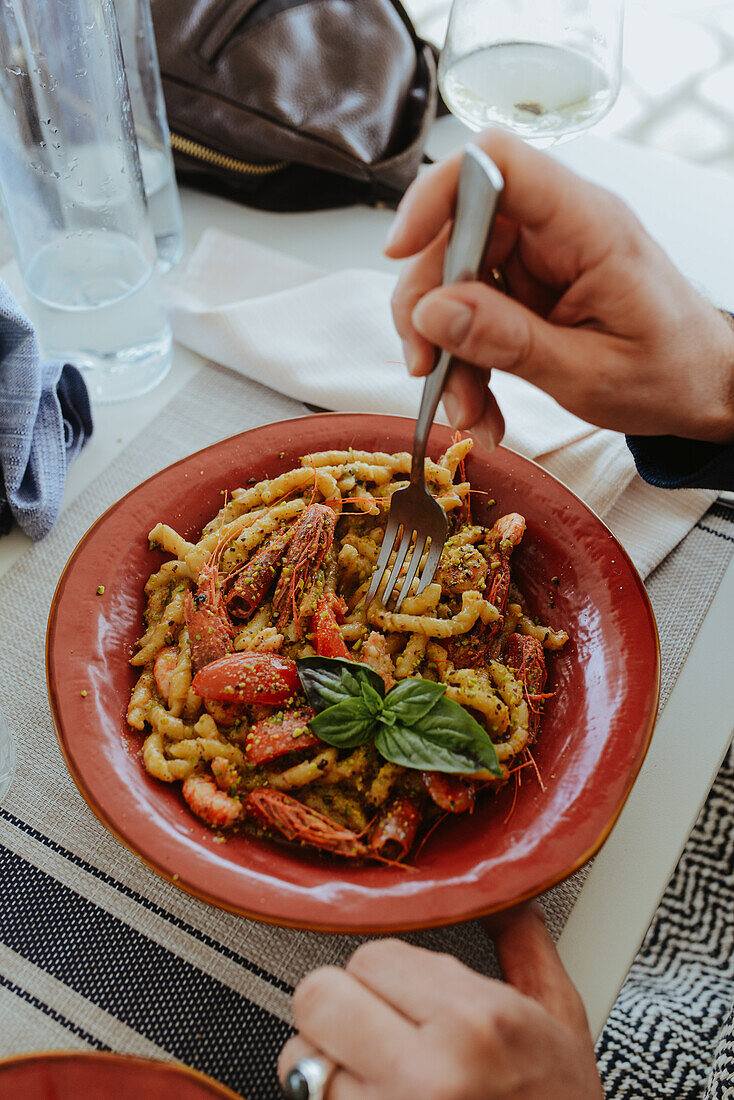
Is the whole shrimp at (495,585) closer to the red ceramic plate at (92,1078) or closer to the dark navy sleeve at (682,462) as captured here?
the dark navy sleeve at (682,462)

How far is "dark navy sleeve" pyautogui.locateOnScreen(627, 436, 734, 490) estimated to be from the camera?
46.6 inches

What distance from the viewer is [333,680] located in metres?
1.02

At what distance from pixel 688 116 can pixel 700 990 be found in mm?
3009

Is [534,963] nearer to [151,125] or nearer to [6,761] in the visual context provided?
[6,761]

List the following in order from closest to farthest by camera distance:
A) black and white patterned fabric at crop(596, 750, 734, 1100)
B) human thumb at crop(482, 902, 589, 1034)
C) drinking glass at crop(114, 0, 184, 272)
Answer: human thumb at crop(482, 902, 589, 1034), black and white patterned fabric at crop(596, 750, 734, 1100), drinking glass at crop(114, 0, 184, 272)

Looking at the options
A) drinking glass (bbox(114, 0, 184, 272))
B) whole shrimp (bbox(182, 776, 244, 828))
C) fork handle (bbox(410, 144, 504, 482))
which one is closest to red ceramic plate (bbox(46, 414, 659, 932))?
whole shrimp (bbox(182, 776, 244, 828))

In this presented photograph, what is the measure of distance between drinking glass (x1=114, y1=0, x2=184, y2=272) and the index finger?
82 centimetres

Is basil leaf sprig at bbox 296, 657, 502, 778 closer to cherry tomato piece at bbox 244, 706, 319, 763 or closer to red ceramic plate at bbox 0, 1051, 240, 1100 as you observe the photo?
cherry tomato piece at bbox 244, 706, 319, 763

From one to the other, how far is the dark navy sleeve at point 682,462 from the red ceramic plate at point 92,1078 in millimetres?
924

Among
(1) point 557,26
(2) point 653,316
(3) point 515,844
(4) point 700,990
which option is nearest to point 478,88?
(1) point 557,26

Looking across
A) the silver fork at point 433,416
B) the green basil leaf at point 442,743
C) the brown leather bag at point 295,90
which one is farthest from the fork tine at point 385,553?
the brown leather bag at point 295,90

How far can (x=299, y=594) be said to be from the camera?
1153 millimetres

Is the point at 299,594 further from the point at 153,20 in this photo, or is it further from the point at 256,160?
the point at 153,20

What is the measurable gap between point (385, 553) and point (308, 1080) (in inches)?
24.2
